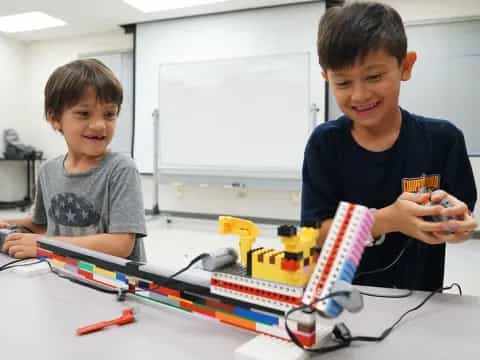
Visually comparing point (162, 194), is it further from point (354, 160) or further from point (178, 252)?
point (354, 160)

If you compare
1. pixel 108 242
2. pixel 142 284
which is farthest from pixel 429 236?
pixel 108 242

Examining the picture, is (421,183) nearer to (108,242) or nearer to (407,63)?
(407,63)

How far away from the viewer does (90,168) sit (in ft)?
3.93

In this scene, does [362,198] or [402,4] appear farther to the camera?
[402,4]

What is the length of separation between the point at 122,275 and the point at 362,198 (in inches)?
21.3

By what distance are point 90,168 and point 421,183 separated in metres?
0.86

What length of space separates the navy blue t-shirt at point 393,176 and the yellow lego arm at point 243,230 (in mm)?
340

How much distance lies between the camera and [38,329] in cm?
65

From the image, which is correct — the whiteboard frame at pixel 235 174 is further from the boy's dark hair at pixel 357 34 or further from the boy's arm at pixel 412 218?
the boy's arm at pixel 412 218

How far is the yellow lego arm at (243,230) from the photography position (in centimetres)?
61

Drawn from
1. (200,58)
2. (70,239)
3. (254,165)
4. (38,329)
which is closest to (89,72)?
(70,239)

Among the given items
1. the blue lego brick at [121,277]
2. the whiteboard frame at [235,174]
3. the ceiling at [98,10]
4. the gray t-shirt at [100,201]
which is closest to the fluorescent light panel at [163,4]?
the ceiling at [98,10]

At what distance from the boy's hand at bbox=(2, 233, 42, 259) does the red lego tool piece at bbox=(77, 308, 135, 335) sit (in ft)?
1.48

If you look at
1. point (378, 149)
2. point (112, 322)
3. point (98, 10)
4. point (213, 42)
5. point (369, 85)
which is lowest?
point (112, 322)
